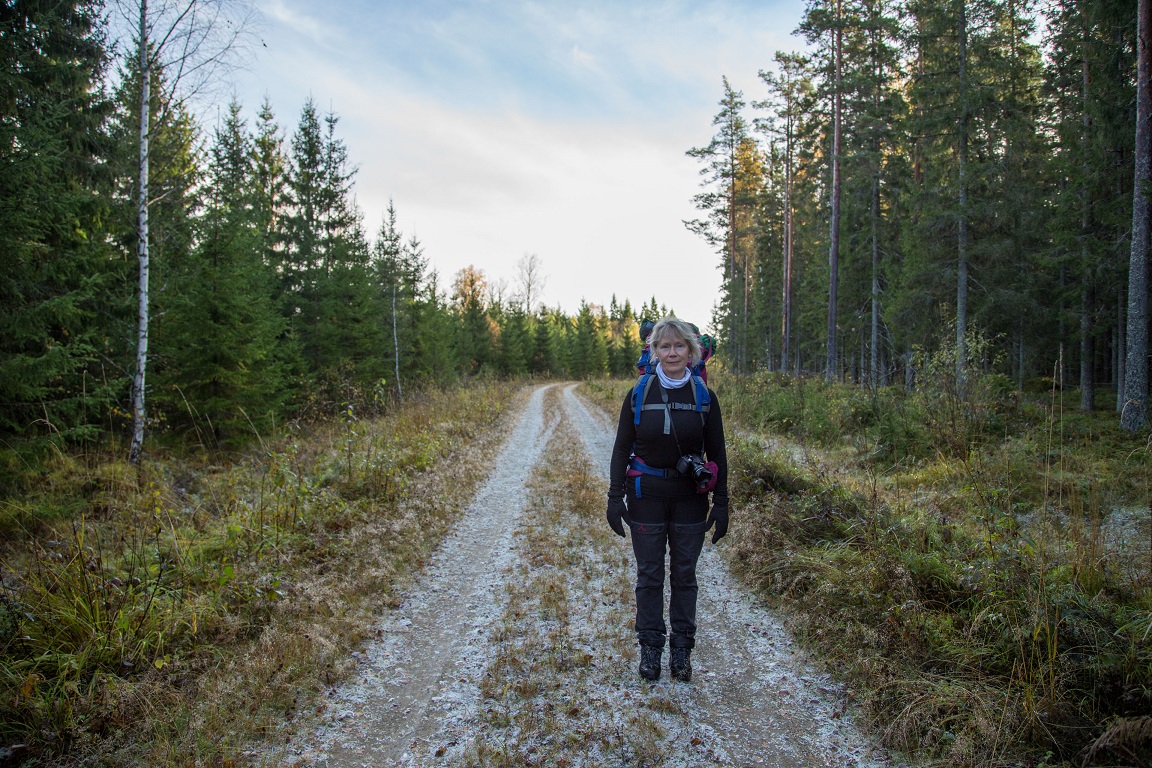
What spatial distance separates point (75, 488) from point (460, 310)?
3842 centimetres

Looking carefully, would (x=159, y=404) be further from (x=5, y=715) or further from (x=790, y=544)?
(x=790, y=544)

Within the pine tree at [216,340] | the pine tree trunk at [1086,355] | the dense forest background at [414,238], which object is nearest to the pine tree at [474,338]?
the dense forest background at [414,238]

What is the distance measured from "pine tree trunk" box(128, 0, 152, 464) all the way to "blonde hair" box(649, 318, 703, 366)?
9749 millimetres

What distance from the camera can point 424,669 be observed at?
374 cm

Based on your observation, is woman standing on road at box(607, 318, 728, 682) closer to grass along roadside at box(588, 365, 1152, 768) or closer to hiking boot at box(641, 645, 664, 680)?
hiking boot at box(641, 645, 664, 680)

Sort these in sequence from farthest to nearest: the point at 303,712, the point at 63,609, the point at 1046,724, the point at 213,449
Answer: the point at 213,449 → the point at 63,609 → the point at 303,712 → the point at 1046,724

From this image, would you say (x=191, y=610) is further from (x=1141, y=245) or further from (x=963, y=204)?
(x=963, y=204)

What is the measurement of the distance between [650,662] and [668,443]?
4.99ft

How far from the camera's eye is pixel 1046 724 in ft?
8.65

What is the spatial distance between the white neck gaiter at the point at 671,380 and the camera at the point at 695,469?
0.48 m

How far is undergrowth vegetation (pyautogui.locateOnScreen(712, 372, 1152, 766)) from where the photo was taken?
8.64 feet

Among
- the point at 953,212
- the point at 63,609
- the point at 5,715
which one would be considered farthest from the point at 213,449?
the point at 953,212

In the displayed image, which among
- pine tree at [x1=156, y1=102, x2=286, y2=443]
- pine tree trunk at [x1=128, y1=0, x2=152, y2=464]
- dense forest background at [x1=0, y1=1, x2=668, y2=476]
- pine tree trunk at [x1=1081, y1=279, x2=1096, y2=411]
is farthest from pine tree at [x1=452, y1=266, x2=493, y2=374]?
pine tree trunk at [x1=1081, y1=279, x2=1096, y2=411]

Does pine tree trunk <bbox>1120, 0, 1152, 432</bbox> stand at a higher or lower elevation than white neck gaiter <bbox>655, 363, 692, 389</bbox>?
higher
